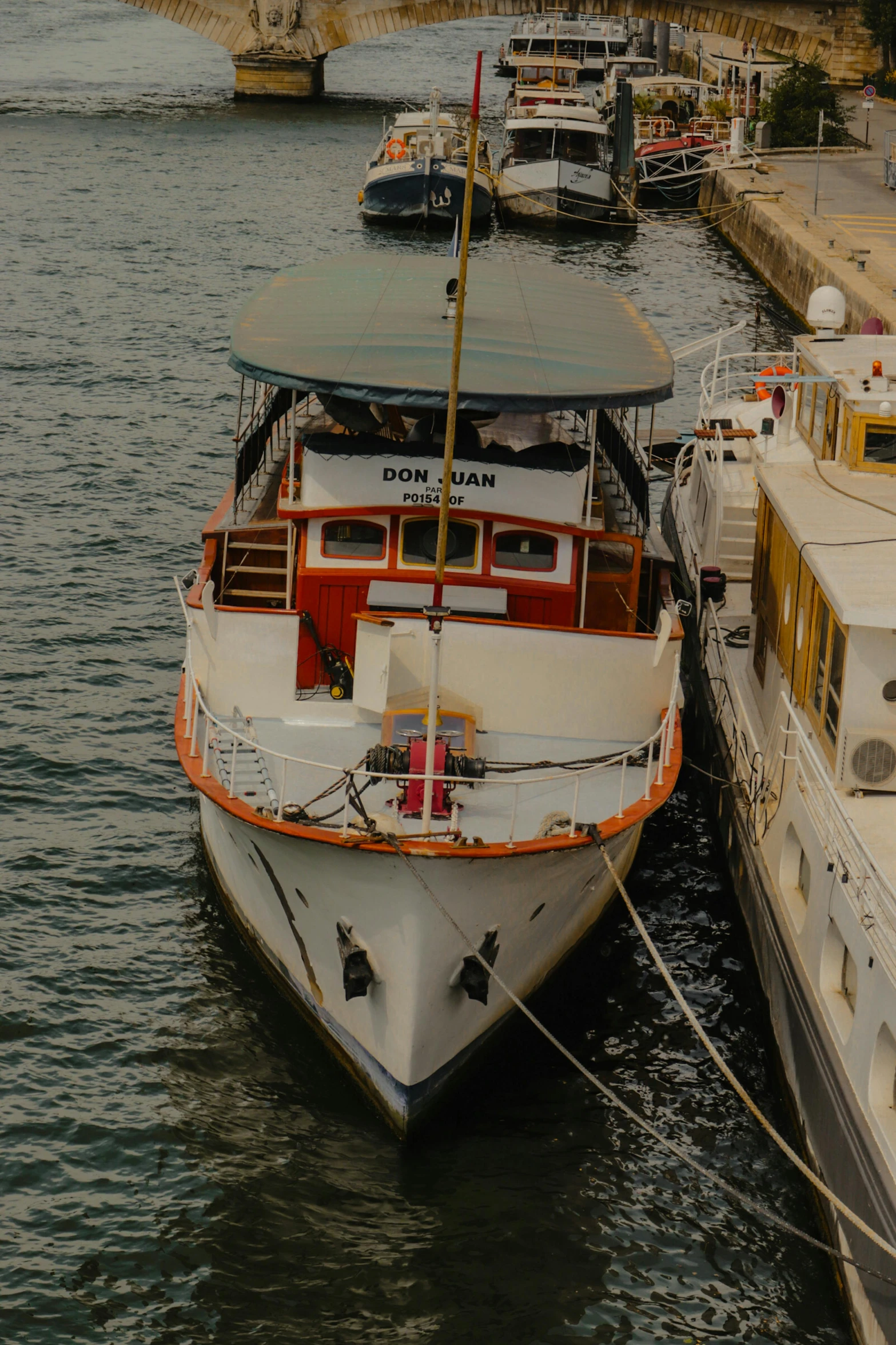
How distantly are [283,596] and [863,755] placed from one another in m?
7.50

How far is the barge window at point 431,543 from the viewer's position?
18.1 metres

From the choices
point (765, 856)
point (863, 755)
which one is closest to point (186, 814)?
point (765, 856)

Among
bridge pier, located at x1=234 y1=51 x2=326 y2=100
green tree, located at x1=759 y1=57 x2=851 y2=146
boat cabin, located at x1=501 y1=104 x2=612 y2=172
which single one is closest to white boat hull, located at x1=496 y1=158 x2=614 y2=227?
boat cabin, located at x1=501 y1=104 x2=612 y2=172

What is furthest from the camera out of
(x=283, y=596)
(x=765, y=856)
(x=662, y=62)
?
(x=662, y=62)

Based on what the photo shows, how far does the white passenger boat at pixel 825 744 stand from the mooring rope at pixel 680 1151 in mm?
235

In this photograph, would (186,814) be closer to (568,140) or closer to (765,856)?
(765,856)

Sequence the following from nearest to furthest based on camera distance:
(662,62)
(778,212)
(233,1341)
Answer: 1. (233,1341)
2. (778,212)
3. (662,62)

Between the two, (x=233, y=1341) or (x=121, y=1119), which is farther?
(x=121, y=1119)

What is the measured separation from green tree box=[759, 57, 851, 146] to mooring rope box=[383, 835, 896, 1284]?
5257 centimetres

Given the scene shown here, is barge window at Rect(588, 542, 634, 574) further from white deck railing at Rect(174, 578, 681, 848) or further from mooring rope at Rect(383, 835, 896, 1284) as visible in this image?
mooring rope at Rect(383, 835, 896, 1284)

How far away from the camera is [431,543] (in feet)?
59.5

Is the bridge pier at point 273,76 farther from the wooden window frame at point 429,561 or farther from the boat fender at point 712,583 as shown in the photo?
the wooden window frame at point 429,561

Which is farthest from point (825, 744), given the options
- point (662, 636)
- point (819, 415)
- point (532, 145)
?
point (532, 145)

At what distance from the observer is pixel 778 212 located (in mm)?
50156
